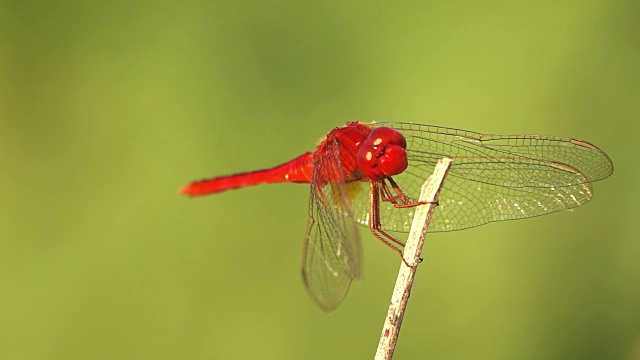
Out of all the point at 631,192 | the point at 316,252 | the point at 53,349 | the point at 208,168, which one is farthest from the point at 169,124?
the point at 631,192

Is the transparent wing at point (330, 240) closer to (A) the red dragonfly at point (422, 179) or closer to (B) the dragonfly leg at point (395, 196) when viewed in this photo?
(A) the red dragonfly at point (422, 179)

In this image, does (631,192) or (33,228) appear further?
(33,228)

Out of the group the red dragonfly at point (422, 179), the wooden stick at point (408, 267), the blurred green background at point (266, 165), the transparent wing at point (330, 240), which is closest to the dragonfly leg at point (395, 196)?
the red dragonfly at point (422, 179)

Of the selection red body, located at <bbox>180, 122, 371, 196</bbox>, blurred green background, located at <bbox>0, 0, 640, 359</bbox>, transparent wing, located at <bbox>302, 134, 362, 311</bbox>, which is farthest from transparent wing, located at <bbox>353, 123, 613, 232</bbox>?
blurred green background, located at <bbox>0, 0, 640, 359</bbox>

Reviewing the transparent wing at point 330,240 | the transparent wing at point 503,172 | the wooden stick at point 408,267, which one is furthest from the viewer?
the transparent wing at point 503,172

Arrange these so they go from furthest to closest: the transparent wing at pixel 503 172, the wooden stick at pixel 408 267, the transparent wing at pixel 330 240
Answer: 1. the transparent wing at pixel 503 172
2. the transparent wing at pixel 330 240
3. the wooden stick at pixel 408 267

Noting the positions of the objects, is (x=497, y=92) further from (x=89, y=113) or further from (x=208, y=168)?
Answer: (x=89, y=113)

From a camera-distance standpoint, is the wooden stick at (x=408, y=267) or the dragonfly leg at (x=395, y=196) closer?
the wooden stick at (x=408, y=267)

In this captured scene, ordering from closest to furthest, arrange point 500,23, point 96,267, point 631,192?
point 631,192, point 96,267, point 500,23
